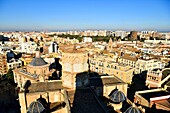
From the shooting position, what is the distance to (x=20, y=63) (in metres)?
50.6

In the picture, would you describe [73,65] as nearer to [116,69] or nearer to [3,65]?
[116,69]

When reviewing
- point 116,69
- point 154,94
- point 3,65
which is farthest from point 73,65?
point 3,65

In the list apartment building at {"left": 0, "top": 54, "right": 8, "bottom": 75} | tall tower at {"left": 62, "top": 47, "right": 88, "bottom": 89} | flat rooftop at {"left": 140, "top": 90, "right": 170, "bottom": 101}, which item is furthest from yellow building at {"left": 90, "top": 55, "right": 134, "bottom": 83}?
apartment building at {"left": 0, "top": 54, "right": 8, "bottom": 75}

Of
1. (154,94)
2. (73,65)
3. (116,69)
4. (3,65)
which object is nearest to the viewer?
(73,65)

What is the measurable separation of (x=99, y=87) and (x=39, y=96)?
8483mm

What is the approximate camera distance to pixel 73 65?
21281mm

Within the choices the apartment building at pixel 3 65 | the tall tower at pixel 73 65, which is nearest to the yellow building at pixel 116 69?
the tall tower at pixel 73 65

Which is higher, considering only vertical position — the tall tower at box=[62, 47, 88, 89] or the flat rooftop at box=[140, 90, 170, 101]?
the tall tower at box=[62, 47, 88, 89]

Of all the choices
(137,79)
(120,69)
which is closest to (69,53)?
(120,69)

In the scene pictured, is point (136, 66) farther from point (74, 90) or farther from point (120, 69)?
point (74, 90)

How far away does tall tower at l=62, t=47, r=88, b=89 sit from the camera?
21084mm

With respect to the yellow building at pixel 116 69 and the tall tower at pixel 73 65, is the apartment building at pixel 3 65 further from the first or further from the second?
the tall tower at pixel 73 65

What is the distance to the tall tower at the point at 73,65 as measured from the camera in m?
21.1

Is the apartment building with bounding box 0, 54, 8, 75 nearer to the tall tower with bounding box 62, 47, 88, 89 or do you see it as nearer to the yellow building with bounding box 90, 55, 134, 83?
the yellow building with bounding box 90, 55, 134, 83
